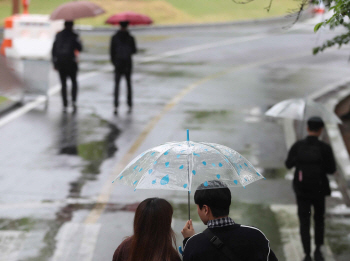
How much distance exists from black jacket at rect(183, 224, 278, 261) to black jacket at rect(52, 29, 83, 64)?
9553 mm

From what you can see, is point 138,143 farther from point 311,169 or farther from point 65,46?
point 311,169

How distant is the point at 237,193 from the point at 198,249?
5.05m

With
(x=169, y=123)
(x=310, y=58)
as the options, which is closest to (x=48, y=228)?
(x=169, y=123)

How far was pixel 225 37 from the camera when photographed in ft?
89.5

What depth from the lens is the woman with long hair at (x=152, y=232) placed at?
340 cm

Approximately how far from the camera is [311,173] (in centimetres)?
630

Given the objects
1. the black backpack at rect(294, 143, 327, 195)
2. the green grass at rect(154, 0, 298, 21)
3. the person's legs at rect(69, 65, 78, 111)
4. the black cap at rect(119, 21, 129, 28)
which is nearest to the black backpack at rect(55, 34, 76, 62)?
the person's legs at rect(69, 65, 78, 111)

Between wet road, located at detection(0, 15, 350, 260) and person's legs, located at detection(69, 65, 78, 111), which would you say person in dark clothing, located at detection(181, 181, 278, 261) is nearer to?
wet road, located at detection(0, 15, 350, 260)

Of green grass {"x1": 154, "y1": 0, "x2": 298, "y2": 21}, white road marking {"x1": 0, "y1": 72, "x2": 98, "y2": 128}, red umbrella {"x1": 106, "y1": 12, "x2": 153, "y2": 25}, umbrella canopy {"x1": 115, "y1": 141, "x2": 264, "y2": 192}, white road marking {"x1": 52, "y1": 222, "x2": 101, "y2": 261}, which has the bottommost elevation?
white road marking {"x1": 52, "y1": 222, "x2": 101, "y2": 261}

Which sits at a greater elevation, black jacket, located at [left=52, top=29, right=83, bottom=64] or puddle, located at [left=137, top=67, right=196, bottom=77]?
black jacket, located at [left=52, top=29, right=83, bottom=64]

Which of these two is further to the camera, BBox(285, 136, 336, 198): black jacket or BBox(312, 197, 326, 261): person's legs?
BBox(312, 197, 326, 261): person's legs

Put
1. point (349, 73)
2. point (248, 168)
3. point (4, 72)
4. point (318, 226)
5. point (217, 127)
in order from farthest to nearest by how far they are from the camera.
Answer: point (349, 73) → point (217, 127) → point (318, 226) → point (248, 168) → point (4, 72)

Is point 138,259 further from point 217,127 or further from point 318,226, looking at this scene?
point 217,127

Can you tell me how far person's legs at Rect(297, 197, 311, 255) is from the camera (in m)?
6.35
